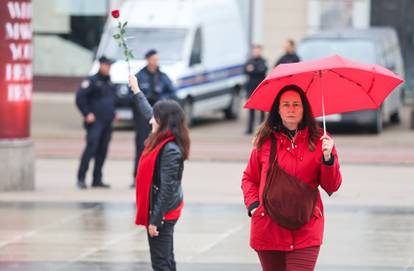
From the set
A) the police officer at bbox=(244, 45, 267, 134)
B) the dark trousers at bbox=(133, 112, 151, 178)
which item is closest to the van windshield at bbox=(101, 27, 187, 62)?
the police officer at bbox=(244, 45, 267, 134)

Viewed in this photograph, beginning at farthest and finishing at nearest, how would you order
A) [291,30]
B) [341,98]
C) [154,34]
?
[291,30]
[154,34]
[341,98]

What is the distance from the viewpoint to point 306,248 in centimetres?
646

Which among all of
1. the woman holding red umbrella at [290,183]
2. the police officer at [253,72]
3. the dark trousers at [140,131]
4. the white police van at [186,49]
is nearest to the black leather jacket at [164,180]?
the woman holding red umbrella at [290,183]

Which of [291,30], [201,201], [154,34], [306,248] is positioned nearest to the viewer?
[306,248]

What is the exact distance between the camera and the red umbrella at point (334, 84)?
21.8 feet

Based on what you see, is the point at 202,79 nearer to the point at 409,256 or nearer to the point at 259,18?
the point at 259,18

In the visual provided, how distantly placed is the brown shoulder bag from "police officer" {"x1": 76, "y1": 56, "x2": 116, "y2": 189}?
8.31 m

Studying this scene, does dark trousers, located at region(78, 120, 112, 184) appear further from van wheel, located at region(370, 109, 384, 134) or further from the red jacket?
the red jacket

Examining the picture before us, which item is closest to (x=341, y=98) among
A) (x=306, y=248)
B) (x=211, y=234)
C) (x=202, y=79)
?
(x=306, y=248)

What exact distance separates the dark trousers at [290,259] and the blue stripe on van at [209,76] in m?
15.2

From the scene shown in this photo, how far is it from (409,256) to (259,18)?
20.3 m

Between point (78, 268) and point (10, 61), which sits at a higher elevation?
point (10, 61)

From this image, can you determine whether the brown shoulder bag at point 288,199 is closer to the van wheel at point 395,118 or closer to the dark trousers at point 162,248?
the dark trousers at point 162,248

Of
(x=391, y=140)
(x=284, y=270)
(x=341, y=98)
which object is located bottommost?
(x=391, y=140)
